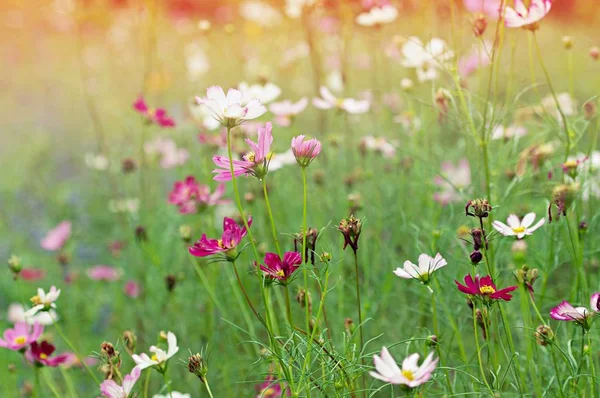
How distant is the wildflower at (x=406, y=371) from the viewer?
0.53 metres

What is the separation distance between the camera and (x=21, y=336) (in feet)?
2.88

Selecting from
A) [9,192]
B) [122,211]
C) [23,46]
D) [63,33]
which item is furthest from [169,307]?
[63,33]

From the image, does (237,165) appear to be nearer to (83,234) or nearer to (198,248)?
(198,248)

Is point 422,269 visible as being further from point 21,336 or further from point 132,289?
point 132,289

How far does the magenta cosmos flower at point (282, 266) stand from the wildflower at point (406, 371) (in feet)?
0.35

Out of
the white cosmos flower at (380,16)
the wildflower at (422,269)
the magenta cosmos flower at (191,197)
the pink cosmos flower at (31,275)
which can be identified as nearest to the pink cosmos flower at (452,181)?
the white cosmos flower at (380,16)

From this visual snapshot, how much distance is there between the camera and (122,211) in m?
1.59

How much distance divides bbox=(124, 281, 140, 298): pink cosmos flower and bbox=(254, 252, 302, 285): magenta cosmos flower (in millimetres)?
946

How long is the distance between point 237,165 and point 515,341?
693 mm

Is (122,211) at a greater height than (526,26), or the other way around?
(526,26)

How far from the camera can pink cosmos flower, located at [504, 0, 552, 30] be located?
795 millimetres

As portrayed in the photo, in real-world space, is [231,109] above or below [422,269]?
above

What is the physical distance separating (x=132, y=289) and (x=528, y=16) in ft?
3.44

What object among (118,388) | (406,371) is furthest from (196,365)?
(406,371)
